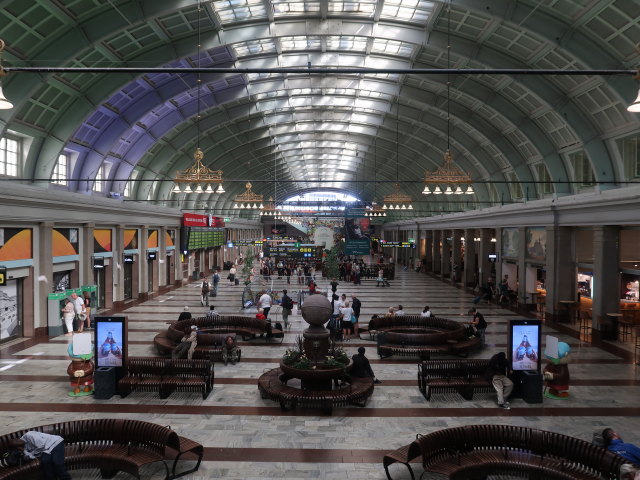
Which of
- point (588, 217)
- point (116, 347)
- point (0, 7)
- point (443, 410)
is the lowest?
point (443, 410)

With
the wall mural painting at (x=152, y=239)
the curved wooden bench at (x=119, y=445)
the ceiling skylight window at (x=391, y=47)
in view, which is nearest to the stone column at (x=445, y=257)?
the ceiling skylight window at (x=391, y=47)

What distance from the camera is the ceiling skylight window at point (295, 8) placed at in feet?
58.1

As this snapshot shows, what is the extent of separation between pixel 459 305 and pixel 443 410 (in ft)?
51.5

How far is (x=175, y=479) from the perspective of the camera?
22.1 ft

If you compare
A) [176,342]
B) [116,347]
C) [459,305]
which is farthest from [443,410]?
[459,305]

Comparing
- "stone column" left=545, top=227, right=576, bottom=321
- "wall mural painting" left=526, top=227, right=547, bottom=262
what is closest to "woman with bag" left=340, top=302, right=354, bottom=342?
"stone column" left=545, top=227, right=576, bottom=321

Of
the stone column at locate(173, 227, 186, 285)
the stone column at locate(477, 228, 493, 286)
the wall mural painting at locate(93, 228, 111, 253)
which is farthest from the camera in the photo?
the stone column at locate(173, 227, 186, 285)

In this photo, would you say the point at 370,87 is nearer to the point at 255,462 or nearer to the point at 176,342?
the point at 176,342

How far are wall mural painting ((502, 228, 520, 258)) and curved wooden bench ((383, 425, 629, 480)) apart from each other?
20229 millimetres

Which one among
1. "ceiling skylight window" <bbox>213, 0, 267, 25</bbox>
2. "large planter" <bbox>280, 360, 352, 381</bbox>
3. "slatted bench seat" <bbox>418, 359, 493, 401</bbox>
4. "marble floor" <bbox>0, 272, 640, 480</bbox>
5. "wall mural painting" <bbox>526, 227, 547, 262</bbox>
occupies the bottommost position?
"marble floor" <bbox>0, 272, 640, 480</bbox>

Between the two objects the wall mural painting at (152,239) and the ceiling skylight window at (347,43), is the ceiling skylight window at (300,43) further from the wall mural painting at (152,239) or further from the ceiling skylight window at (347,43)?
the wall mural painting at (152,239)

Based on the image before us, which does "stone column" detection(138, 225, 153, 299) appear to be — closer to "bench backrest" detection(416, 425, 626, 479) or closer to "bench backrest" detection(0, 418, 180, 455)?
"bench backrest" detection(0, 418, 180, 455)

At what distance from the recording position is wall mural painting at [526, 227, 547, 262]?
2238 cm

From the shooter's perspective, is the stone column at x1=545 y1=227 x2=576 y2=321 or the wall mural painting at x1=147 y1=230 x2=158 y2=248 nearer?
the stone column at x1=545 y1=227 x2=576 y2=321
